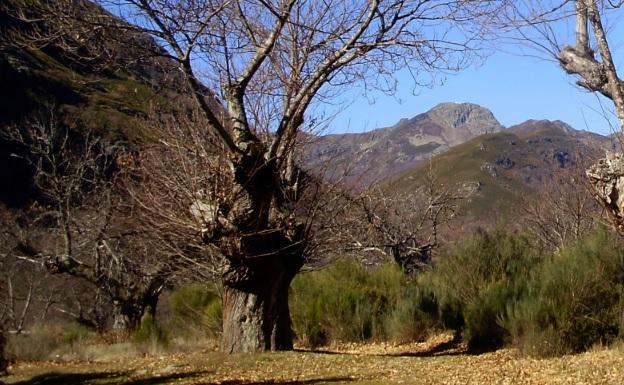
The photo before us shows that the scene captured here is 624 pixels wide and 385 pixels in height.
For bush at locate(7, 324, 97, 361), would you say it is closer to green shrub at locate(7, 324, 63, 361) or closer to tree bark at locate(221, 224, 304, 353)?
green shrub at locate(7, 324, 63, 361)

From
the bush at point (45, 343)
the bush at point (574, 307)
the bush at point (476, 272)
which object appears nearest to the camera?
the bush at point (574, 307)

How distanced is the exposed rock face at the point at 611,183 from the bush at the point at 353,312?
8030 mm

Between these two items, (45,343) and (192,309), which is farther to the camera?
(192,309)

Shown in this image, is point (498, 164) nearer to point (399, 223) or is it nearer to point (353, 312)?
point (399, 223)

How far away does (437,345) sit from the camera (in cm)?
1472

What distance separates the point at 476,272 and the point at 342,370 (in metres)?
5.79

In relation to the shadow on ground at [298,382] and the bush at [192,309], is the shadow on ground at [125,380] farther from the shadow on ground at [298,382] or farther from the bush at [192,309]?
the bush at [192,309]

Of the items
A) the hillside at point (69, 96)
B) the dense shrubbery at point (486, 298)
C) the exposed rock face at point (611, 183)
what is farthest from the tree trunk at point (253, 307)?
the exposed rock face at point (611, 183)

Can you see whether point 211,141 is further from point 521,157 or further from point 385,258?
point 521,157

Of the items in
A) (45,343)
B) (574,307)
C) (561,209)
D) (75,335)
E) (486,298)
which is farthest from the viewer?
(561,209)

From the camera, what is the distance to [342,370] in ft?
34.3

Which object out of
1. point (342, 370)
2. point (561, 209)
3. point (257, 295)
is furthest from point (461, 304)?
point (561, 209)

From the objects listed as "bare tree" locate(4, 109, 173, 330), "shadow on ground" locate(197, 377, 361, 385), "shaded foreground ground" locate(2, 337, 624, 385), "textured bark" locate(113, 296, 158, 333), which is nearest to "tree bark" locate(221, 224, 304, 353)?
"shaded foreground ground" locate(2, 337, 624, 385)

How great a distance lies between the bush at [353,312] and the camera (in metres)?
15.5
